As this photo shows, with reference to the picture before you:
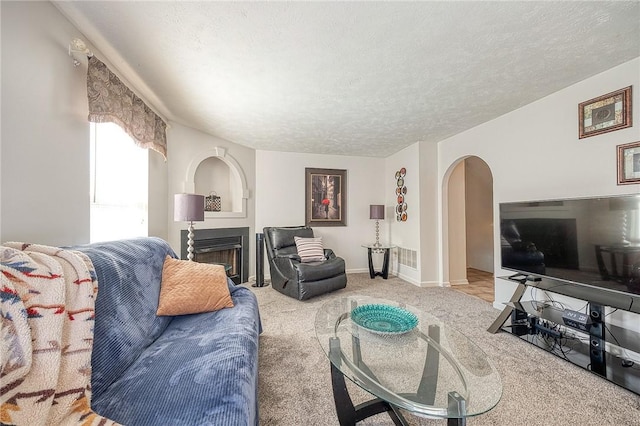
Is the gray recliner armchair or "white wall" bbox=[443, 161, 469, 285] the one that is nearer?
the gray recliner armchair

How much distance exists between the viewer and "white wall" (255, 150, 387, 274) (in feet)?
13.8

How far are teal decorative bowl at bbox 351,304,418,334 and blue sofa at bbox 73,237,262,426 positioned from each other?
2.09 ft

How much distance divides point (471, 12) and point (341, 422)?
89.7 inches

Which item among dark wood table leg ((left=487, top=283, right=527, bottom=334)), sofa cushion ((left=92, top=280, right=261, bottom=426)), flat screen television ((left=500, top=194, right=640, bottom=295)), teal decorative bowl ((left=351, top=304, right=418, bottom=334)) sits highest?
flat screen television ((left=500, top=194, right=640, bottom=295))

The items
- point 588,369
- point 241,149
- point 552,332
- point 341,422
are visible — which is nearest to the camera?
point 341,422

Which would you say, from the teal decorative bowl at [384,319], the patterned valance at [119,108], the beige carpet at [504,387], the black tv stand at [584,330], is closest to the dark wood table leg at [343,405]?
the beige carpet at [504,387]

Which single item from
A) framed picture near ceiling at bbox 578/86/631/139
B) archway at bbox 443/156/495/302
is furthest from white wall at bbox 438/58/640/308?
archway at bbox 443/156/495/302

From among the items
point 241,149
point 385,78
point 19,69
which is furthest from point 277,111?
point 19,69

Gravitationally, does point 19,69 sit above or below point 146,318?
above

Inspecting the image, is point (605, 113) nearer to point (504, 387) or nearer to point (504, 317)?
point (504, 317)

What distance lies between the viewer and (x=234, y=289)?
1.94 meters

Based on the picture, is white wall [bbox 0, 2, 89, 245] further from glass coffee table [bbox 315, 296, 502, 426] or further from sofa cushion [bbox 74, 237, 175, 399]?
glass coffee table [bbox 315, 296, 502, 426]

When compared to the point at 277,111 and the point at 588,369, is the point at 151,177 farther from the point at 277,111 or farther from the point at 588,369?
the point at 588,369

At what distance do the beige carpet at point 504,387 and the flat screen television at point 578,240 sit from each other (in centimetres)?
64
